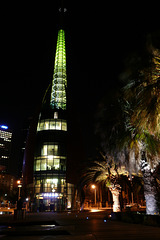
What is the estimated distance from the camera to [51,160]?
5169cm

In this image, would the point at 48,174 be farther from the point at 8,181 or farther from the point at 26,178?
the point at 8,181

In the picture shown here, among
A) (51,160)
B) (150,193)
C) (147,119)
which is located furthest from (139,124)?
(51,160)

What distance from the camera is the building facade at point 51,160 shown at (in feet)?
158

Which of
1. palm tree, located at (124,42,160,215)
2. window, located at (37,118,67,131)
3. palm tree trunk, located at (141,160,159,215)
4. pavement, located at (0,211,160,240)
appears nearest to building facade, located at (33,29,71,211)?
window, located at (37,118,67,131)

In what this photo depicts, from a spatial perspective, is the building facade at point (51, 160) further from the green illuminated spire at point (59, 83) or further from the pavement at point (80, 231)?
the pavement at point (80, 231)

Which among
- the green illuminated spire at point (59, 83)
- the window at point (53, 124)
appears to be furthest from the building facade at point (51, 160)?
the green illuminated spire at point (59, 83)

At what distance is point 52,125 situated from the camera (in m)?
55.8

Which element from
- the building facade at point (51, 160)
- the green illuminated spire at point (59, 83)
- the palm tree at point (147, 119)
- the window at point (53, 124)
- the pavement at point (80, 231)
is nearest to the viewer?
the pavement at point (80, 231)

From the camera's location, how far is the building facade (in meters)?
48.2

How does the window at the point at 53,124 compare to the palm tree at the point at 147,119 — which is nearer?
the palm tree at the point at 147,119

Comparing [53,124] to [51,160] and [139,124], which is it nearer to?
[51,160]

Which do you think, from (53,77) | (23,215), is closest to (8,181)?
(53,77)

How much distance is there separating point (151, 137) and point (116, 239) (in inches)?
318

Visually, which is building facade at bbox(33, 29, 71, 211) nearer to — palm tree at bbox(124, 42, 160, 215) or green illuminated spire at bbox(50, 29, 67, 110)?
green illuminated spire at bbox(50, 29, 67, 110)
